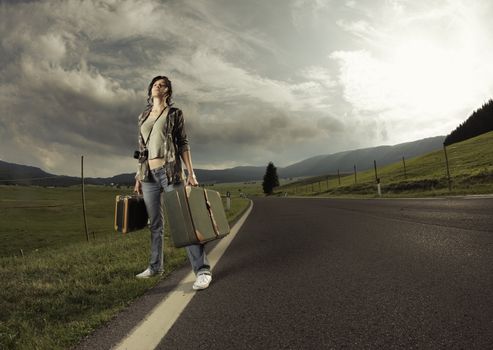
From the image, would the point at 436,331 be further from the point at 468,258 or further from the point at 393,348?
the point at 468,258

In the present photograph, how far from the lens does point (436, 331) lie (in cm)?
231

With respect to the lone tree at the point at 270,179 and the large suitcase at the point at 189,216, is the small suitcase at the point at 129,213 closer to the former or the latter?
the large suitcase at the point at 189,216

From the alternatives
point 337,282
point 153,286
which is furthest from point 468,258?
point 153,286

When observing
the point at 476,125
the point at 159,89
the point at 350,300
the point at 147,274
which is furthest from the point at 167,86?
the point at 476,125

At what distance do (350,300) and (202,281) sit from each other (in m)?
1.65

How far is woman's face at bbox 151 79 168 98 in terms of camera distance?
4707 mm

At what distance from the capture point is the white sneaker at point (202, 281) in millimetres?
3902

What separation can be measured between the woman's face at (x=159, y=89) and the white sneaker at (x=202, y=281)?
7.61 ft

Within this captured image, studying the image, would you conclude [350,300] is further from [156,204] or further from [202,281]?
[156,204]

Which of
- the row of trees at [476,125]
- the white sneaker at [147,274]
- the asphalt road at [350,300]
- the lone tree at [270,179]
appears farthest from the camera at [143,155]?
the row of trees at [476,125]

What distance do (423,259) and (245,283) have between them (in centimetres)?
233

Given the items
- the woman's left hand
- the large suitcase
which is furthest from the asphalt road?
the woman's left hand

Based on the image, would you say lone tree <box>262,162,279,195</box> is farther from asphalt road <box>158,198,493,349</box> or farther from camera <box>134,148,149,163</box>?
camera <box>134,148,149,163</box>

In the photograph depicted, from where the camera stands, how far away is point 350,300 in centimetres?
309
